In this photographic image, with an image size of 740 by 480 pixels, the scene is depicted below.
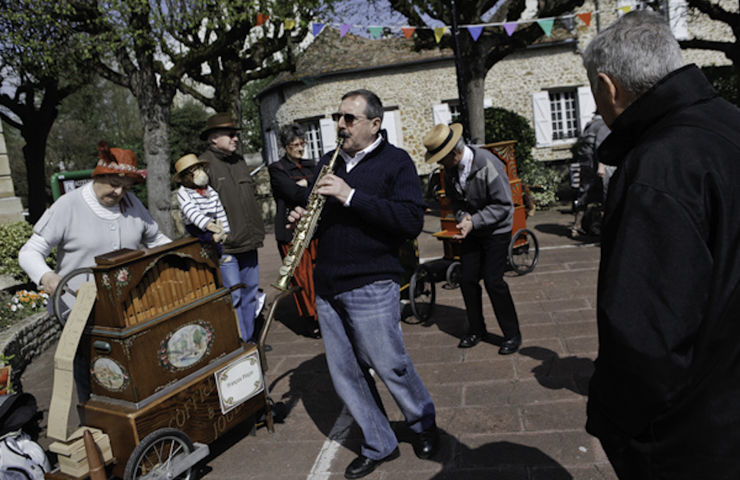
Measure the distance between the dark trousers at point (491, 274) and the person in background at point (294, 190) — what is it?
4.84 feet

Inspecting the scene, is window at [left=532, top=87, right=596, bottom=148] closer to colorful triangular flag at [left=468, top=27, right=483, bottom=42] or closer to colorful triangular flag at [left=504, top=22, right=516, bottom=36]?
colorful triangular flag at [left=504, top=22, right=516, bottom=36]

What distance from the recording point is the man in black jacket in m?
1.38

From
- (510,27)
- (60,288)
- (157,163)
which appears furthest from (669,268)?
(510,27)

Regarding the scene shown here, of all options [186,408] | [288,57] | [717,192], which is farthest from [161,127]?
[717,192]

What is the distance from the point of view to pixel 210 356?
3.42m

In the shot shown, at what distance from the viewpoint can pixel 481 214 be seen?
4.58m

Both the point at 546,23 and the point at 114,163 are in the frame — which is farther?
the point at 546,23

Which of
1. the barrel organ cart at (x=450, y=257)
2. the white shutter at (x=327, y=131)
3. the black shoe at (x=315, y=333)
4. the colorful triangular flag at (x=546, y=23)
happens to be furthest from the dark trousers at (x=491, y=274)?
the white shutter at (x=327, y=131)

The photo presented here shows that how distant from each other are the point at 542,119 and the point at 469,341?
16.7m

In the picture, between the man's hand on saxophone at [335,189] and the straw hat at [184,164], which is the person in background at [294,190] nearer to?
the straw hat at [184,164]

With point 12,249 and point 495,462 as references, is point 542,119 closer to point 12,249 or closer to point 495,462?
point 12,249

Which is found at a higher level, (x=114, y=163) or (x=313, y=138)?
(x=313, y=138)

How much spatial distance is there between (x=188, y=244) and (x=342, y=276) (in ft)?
3.02

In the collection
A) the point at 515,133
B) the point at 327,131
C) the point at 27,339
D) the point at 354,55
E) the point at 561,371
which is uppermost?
the point at 354,55
